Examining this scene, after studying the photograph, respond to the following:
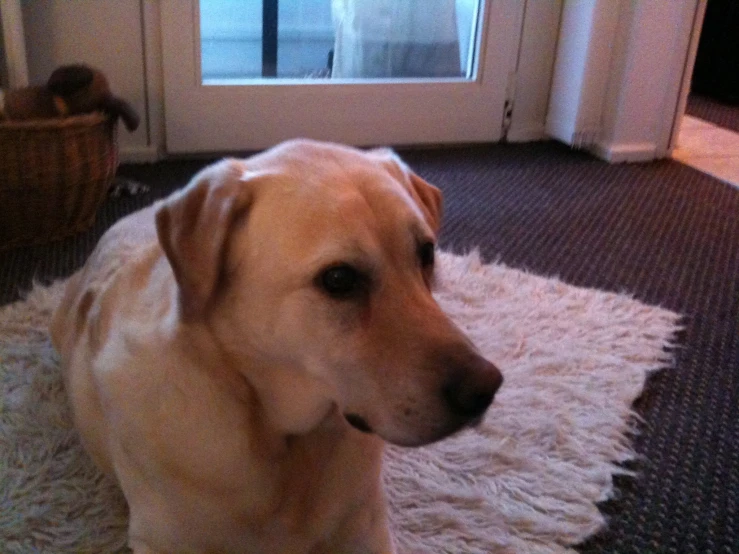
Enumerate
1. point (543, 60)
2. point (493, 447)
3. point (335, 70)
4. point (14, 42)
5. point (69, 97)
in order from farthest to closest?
1. point (543, 60)
2. point (335, 70)
3. point (14, 42)
4. point (69, 97)
5. point (493, 447)

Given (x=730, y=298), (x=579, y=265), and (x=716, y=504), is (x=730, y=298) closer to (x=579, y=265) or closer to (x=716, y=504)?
(x=579, y=265)

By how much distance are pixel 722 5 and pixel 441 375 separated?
4.25 metres

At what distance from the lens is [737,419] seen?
1399mm

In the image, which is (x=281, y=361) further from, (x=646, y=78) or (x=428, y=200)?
(x=646, y=78)

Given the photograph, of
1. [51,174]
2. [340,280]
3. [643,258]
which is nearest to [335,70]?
[51,174]

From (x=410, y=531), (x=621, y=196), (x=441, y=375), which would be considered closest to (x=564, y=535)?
(x=410, y=531)

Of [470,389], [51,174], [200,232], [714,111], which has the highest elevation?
[200,232]

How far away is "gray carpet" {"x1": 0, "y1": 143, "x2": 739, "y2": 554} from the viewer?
1183 millimetres

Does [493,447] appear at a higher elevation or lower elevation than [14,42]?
lower

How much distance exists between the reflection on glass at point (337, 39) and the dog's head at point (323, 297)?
6.45 ft

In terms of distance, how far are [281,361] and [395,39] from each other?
7.70 ft

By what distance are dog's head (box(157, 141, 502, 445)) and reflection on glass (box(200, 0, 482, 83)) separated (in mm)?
1965

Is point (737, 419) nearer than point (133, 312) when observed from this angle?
No

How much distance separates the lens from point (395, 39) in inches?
115
